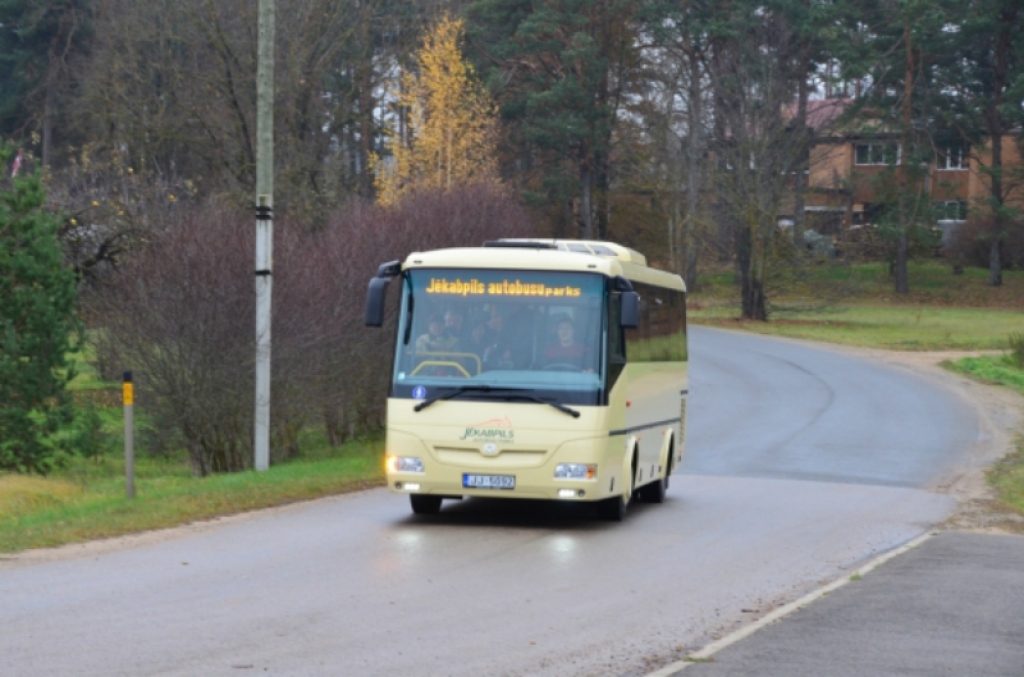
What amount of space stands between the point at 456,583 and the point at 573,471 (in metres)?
2.93

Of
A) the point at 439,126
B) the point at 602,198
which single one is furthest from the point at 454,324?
the point at 602,198

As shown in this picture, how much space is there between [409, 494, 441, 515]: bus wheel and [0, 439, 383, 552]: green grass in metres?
1.79

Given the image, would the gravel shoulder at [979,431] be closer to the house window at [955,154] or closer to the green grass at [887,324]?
the green grass at [887,324]

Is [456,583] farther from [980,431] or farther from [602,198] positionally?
[602,198]

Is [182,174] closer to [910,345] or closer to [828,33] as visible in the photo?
[910,345]

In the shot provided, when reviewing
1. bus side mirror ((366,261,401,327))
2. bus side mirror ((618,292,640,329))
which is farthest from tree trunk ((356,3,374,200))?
bus side mirror ((618,292,640,329))

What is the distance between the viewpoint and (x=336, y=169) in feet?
130

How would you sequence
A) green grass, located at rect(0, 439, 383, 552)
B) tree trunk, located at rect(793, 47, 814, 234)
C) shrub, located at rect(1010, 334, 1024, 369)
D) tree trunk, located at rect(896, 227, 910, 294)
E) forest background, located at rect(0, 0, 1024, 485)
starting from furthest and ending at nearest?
tree trunk, located at rect(896, 227, 910, 294) < tree trunk, located at rect(793, 47, 814, 234) < shrub, located at rect(1010, 334, 1024, 369) < forest background, located at rect(0, 0, 1024, 485) < green grass, located at rect(0, 439, 383, 552)

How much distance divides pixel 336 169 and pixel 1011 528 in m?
26.8

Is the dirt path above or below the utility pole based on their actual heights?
below

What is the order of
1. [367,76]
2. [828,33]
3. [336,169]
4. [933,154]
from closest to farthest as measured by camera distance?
[336,169] → [367,76] → [828,33] → [933,154]

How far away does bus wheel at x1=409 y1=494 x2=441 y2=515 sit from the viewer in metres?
14.7

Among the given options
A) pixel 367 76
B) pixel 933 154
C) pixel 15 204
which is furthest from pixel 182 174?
pixel 933 154

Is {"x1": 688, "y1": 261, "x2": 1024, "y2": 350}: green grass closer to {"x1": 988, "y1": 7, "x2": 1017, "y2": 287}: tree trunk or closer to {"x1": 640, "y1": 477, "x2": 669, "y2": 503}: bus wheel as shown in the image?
{"x1": 988, "y1": 7, "x2": 1017, "y2": 287}: tree trunk
